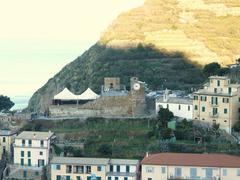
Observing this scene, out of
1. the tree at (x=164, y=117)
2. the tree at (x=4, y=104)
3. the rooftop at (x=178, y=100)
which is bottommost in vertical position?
the tree at (x=164, y=117)

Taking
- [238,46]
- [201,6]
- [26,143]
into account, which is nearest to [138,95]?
[26,143]

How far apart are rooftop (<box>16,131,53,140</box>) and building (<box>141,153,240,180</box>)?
327 inches

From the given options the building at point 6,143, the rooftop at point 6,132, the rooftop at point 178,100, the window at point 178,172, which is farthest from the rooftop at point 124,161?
the rooftop at point 6,132

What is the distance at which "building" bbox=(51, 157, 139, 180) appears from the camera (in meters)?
53.7

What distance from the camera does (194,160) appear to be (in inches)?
2078

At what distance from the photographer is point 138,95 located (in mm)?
63500

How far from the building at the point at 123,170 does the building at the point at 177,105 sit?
8818mm

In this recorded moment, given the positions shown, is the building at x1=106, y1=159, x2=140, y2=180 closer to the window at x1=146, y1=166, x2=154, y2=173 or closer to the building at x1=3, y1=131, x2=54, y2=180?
the window at x1=146, y1=166, x2=154, y2=173

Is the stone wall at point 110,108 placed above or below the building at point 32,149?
above

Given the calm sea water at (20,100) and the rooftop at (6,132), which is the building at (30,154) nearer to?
the rooftop at (6,132)

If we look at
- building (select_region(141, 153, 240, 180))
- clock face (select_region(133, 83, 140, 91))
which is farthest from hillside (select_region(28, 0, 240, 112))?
building (select_region(141, 153, 240, 180))

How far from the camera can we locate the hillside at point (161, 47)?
79438mm

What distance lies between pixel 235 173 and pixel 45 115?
1930 centimetres

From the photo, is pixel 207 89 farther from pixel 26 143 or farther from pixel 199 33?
pixel 199 33
